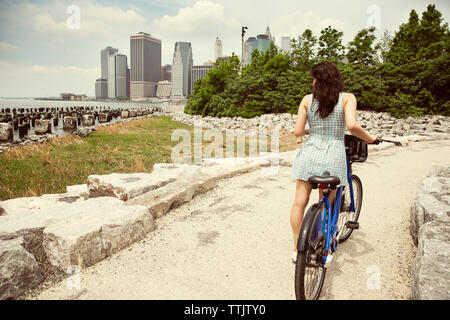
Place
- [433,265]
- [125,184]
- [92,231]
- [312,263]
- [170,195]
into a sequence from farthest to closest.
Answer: [125,184], [170,195], [92,231], [312,263], [433,265]

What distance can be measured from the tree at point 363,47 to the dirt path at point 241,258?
25822 mm

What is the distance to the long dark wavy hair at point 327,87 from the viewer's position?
103 inches

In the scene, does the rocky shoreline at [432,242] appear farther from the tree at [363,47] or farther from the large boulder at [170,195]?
the tree at [363,47]

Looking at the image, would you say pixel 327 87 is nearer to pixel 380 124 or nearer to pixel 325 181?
pixel 325 181

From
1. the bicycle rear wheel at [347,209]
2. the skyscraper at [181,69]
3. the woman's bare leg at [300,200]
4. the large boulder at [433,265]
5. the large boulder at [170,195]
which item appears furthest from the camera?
the skyscraper at [181,69]

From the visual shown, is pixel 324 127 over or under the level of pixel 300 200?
over

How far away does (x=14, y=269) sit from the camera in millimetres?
2732

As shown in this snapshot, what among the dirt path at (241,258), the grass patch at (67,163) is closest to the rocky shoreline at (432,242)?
the dirt path at (241,258)

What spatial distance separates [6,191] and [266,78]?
83.7ft

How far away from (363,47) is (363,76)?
4158 millimetres

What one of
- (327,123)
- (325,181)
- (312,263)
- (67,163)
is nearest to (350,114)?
(327,123)

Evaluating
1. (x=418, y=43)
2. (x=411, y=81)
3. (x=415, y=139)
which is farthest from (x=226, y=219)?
(x=418, y=43)

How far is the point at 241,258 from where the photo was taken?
3426mm
